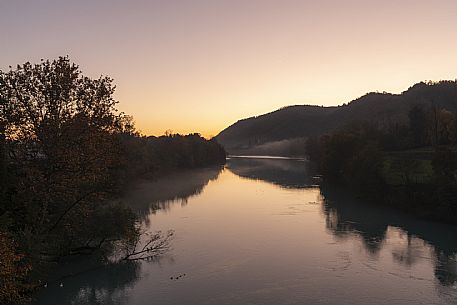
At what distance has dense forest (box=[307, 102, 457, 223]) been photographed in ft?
154

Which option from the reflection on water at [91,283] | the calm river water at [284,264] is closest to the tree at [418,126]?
the calm river water at [284,264]

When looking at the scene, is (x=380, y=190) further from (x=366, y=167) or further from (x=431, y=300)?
(x=431, y=300)

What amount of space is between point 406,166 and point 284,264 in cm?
3510

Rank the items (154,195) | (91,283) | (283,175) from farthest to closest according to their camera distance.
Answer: (283,175), (154,195), (91,283)

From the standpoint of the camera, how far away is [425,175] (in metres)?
54.9

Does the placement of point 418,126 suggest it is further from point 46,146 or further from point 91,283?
point 46,146

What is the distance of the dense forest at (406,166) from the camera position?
46.9 meters

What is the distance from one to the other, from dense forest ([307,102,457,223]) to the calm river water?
10.8ft

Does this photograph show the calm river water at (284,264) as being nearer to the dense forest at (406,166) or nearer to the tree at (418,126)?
the dense forest at (406,166)

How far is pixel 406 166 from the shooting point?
57.3m

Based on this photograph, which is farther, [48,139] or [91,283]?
[91,283]

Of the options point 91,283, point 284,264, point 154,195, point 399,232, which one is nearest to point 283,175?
point 154,195

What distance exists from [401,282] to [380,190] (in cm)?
3443

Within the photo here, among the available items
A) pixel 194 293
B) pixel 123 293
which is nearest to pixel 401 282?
pixel 194 293
